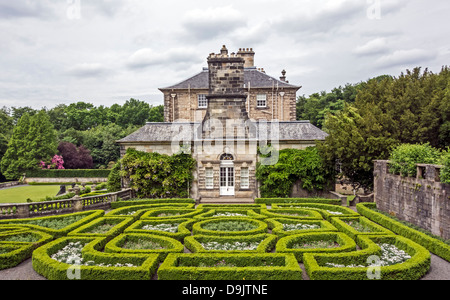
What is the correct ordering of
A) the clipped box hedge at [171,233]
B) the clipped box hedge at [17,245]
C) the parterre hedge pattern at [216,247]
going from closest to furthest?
the parterre hedge pattern at [216,247], the clipped box hedge at [17,245], the clipped box hedge at [171,233]

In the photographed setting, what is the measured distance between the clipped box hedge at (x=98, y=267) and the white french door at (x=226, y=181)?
43.8 ft

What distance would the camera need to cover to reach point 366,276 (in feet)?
29.6

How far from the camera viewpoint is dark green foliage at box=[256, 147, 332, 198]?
2266cm

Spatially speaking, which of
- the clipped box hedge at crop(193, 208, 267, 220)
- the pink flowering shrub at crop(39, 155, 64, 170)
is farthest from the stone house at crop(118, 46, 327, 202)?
the pink flowering shrub at crop(39, 155, 64, 170)

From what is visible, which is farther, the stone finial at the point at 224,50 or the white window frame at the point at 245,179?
the stone finial at the point at 224,50

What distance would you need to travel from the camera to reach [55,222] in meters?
15.7

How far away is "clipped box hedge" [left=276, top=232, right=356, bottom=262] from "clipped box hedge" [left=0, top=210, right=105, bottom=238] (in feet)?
32.3

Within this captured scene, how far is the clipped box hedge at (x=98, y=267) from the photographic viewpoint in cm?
902

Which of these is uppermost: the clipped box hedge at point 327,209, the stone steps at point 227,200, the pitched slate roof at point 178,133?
the pitched slate roof at point 178,133

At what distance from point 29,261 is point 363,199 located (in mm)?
20181

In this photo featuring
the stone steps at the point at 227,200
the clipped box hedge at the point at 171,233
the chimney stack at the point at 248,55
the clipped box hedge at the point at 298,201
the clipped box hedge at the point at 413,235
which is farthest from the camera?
the chimney stack at the point at 248,55

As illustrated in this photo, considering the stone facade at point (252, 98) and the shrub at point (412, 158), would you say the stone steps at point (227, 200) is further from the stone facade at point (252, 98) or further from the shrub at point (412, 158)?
the stone facade at point (252, 98)

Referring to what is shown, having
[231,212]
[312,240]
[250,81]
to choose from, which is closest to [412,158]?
[312,240]

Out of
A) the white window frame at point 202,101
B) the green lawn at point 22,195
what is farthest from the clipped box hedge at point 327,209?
the green lawn at point 22,195
